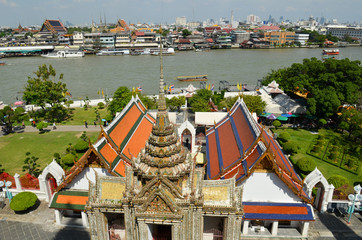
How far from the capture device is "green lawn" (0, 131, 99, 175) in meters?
27.8

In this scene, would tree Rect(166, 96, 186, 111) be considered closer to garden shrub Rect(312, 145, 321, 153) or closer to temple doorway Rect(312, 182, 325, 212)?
garden shrub Rect(312, 145, 321, 153)

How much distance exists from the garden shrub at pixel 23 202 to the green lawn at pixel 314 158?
24.6 metres

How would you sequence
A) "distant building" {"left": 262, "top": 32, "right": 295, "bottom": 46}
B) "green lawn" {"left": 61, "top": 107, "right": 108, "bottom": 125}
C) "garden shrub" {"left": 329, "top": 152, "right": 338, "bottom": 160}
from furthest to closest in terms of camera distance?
"distant building" {"left": 262, "top": 32, "right": 295, "bottom": 46}, "green lawn" {"left": 61, "top": 107, "right": 108, "bottom": 125}, "garden shrub" {"left": 329, "top": 152, "right": 338, "bottom": 160}

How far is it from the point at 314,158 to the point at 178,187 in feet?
74.2

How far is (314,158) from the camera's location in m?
28.0

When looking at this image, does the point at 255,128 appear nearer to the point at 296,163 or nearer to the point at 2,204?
the point at 296,163

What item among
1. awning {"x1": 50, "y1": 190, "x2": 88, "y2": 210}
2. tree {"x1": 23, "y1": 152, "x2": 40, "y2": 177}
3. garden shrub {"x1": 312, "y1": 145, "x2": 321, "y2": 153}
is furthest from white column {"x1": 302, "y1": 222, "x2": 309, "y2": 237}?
tree {"x1": 23, "y1": 152, "x2": 40, "y2": 177}

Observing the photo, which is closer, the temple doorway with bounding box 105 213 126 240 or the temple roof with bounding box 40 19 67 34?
the temple doorway with bounding box 105 213 126 240

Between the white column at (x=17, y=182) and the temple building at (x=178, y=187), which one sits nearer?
the temple building at (x=178, y=187)

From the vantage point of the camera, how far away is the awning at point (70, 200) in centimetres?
1723

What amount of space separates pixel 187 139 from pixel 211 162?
10.3 meters

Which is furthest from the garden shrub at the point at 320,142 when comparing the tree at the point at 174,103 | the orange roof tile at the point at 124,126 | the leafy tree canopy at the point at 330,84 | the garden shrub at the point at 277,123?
the orange roof tile at the point at 124,126

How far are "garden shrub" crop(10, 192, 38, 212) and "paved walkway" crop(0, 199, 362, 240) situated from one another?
0.84 meters

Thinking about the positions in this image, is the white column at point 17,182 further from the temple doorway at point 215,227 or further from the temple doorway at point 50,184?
the temple doorway at point 215,227
